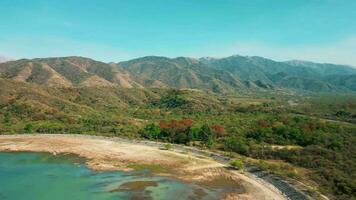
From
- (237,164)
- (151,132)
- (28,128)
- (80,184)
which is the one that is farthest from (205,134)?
(28,128)

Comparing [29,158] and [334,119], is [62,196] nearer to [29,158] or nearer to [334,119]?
[29,158]

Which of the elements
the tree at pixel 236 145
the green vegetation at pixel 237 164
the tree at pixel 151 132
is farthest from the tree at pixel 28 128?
the green vegetation at pixel 237 164

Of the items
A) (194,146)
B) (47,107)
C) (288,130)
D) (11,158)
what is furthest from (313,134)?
(47,107)

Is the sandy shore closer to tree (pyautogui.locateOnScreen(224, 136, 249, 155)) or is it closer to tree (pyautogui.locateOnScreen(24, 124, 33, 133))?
tree (pyautogui.locateOnScreen(24, 124, 33, 133))

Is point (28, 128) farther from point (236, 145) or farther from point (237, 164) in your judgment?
point (237, 164)

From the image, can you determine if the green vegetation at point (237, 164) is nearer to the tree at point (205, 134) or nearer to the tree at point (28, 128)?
the tree at point (205, 134)

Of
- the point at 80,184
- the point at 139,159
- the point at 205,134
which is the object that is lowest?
the point at 80,184
